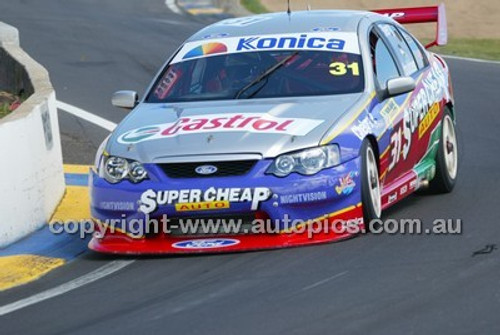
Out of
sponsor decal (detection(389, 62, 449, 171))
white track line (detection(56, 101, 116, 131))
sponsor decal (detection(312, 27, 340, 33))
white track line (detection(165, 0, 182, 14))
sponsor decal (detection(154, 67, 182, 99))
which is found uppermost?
sponsor decal (detection(312, 27, 340, 33))

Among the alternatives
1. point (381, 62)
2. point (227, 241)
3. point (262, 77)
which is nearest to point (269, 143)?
point (227, 241)

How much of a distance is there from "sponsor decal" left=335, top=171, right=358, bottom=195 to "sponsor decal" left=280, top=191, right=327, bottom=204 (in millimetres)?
111

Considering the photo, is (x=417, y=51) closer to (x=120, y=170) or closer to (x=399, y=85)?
(x=399, y=85)

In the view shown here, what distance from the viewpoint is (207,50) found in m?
10.3

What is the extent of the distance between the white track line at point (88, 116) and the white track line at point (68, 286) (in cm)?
611

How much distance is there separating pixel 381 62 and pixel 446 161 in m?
1.04

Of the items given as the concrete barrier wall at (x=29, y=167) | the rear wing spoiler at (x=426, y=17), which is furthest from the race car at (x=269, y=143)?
the rear wing spoiler at (x=426, y=17)

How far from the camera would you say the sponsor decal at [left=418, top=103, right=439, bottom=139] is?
10.3 meters

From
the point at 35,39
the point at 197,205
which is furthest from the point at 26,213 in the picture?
the point at 35,39

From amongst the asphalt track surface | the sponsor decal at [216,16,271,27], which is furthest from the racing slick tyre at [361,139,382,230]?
the sponsor decal at [216,16,271,27]

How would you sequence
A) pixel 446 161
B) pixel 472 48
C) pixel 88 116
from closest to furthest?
pixel 446 161, pixel 88 116, pixel 472 48

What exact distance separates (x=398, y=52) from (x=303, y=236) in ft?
8.00

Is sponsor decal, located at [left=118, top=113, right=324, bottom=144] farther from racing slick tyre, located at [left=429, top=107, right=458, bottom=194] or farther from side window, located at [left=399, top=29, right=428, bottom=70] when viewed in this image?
side window, located at [left=399, top=29, right=428, bottom=70]

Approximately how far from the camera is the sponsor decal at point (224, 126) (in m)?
8.89
